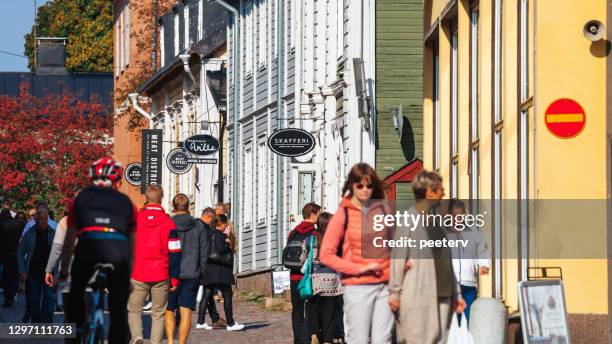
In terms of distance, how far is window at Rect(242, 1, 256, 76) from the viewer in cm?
4045

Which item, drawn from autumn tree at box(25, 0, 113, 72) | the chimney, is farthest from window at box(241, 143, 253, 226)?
autumn tree at box(25, 0, 113, 72)

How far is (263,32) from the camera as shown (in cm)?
3897

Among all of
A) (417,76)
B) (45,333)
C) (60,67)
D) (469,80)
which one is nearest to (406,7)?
(417,76)

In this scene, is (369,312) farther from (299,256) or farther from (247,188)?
(247,188)

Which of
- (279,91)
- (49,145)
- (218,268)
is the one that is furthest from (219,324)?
(49,145)

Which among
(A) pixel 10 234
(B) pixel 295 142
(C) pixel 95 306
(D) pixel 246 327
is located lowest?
(D) pixel 246 327

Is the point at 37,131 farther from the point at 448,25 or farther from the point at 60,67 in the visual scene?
the point at 448,25

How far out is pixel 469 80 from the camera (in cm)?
2019

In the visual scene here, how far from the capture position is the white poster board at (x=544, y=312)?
43.7ft

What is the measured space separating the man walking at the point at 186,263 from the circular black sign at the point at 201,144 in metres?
17.1

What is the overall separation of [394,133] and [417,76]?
1008 mm

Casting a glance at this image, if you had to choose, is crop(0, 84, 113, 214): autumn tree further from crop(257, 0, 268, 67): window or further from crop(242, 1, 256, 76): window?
crop(257, 0, 268, 67): window

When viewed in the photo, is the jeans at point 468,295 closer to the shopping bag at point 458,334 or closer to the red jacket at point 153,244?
the red jacket at point 153,244

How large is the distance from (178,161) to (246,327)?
1487cm
